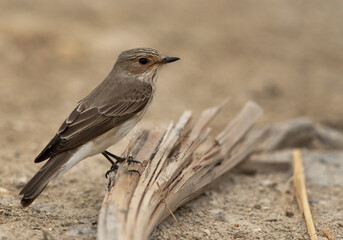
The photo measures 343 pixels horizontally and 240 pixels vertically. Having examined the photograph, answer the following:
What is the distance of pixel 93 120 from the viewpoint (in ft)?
18.6

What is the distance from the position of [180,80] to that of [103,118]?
5559mm

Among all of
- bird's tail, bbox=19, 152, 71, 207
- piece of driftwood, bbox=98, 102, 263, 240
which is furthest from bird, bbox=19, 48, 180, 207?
piece of driftwood, bbox=98, 102, 263, 240

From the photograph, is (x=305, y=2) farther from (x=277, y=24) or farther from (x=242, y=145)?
(x=242, y=145)

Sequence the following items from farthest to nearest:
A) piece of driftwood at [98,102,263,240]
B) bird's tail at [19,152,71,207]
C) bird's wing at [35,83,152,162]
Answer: bird's wing at [35,83,152,162] → bird's tail at [19,152,71,207] → piece of driftwood at [98,102,263,240]

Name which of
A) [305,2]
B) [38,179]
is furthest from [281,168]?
[305,2]

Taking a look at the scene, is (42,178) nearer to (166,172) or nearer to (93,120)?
(93,120)

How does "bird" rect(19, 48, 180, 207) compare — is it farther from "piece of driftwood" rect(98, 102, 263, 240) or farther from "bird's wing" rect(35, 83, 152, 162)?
"piece of driftwood" rect(98, 102, 263, 240)

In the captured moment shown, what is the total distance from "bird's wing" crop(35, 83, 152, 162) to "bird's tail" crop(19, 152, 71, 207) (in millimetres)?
79

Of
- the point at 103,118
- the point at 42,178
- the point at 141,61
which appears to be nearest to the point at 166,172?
the point at 103,118

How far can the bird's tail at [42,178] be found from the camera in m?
4.90

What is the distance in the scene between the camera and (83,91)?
1038 centimetres

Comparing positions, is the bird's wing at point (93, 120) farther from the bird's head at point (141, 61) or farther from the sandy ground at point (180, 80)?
the sandy ground at point (180, 80)

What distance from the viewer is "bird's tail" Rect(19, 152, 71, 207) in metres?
4.90

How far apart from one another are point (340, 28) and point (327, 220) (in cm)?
936
